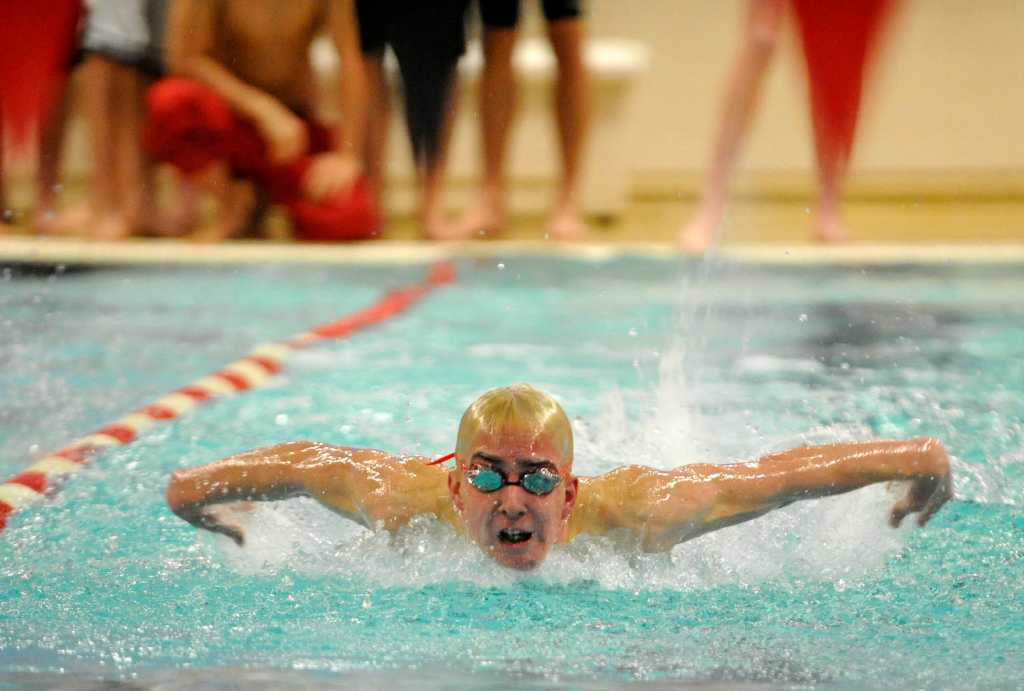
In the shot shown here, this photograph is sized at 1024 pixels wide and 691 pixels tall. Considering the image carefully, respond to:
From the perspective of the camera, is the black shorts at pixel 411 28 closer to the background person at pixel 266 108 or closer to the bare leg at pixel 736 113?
the background person at pixel 266 108

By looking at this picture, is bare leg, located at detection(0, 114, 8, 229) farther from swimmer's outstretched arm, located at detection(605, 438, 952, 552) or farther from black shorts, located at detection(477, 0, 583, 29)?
swimmer's outstretched arm, located at detection(605, 438, 952, 552)

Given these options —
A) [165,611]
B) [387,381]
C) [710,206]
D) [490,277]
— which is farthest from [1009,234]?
[165,611]

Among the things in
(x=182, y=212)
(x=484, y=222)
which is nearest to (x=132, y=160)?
(x=182, y=212)

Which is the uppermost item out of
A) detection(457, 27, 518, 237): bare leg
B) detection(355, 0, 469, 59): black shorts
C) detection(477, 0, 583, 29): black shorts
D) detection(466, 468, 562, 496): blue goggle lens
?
detection(477, 0, 583, 29): black shorts

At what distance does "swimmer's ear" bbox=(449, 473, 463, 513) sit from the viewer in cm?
241

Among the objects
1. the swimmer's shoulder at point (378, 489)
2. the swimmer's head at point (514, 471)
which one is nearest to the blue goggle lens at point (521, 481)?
the swimmer's head at point (514, 471)

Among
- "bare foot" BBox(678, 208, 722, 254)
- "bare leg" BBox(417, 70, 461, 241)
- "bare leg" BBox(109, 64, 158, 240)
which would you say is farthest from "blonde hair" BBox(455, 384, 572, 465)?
"bare leg" BBox(109, 64, 158, 240)

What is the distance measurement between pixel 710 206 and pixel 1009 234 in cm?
194

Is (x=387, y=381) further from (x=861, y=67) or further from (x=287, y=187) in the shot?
(x=861, y=67)

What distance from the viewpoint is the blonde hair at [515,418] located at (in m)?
2.30

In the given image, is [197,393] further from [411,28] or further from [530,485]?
[411,28]

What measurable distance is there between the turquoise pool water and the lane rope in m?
0.05

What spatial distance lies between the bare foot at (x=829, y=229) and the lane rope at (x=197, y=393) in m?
→ 1.40

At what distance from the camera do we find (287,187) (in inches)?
233
